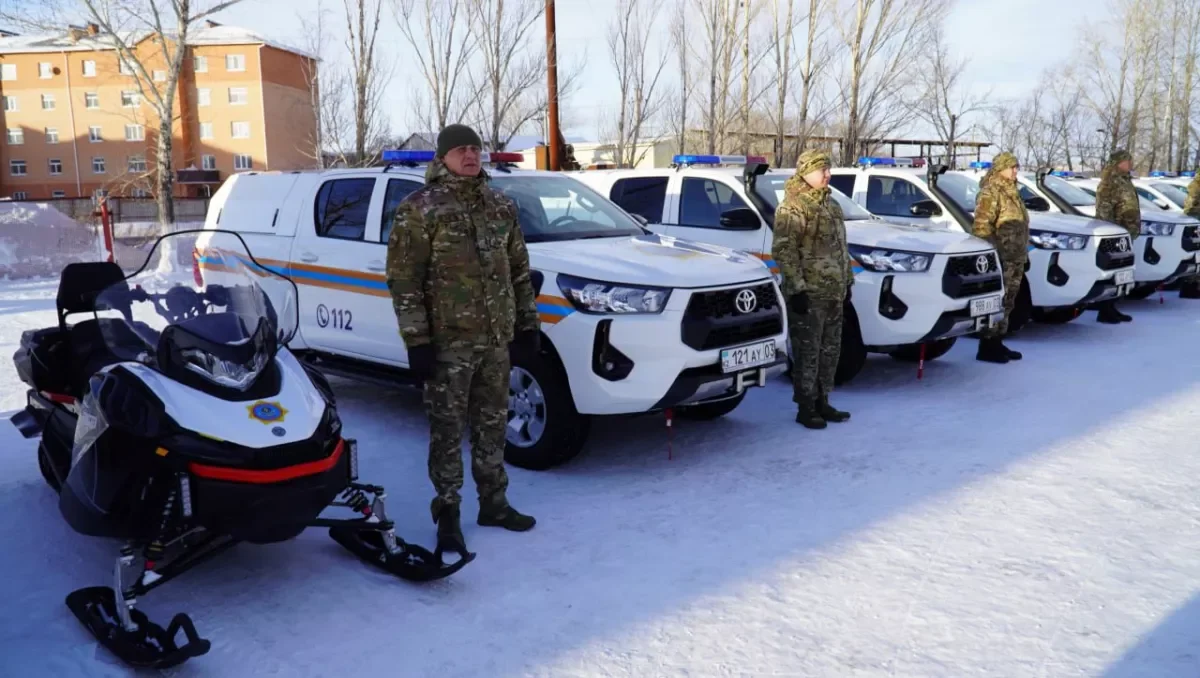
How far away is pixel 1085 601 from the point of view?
351 centimetres

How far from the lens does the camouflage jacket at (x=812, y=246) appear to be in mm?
5949

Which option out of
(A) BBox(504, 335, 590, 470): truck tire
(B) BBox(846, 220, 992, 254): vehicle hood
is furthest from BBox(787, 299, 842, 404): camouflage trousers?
(A) BBox(504, 335, 590, 470): truck tire

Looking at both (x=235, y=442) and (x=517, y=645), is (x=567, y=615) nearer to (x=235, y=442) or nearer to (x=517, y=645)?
(x=517, y=645)

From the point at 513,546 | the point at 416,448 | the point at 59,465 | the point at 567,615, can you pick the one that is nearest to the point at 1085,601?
the point at 567,615

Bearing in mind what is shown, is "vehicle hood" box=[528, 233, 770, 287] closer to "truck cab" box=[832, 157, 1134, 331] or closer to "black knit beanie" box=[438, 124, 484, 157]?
"black knit beanie" box=[438, 124, 484, 157]

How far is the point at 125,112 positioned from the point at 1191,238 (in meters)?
54.3

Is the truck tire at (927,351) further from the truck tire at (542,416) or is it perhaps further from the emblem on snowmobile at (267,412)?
the emblem on snowmobile at (267,412)

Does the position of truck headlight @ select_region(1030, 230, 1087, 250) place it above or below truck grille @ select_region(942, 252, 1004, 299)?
above

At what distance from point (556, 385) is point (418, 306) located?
1.23 metres

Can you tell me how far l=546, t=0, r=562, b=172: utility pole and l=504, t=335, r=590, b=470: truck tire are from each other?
30.7ft

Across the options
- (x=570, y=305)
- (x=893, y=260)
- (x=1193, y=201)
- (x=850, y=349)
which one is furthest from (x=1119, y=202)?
(x=570, y=305)

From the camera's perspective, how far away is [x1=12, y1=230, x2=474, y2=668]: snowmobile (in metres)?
3.21

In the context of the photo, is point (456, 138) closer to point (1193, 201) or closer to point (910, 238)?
point (910, 238)

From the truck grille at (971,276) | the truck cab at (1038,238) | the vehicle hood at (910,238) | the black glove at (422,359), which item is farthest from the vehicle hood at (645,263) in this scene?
the truck cab at (1038,238)
